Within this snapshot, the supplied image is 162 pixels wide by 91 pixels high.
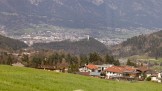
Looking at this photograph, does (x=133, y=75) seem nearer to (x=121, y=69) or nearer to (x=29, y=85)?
(x=121, y=69)

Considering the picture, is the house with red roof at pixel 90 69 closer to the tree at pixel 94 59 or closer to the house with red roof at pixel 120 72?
the house with red roof at pixel 120 72

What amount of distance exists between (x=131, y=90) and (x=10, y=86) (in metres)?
18.1

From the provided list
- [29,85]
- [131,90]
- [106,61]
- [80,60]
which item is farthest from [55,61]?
[29,85]

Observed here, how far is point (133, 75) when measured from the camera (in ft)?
427

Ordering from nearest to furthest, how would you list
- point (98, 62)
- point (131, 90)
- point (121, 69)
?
point (131, 90), point (121, 69), point (98, 62)

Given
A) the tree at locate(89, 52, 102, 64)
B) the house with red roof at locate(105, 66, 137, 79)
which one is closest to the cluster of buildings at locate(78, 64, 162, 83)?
the house with red roof at locate(105, 66, 137, 79)

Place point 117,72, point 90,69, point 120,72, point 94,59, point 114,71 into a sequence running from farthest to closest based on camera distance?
1. point 94,59
2. point 90,69
3. point 117,72
4. point 114,71
5. point 120,72

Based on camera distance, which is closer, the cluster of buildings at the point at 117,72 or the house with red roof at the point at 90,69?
the cluster of buildings at the point at 117,72

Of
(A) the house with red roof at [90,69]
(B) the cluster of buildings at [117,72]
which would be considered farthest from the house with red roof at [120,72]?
(A) the house with red roof at [90,69]

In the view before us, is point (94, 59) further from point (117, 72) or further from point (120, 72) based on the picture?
point (120, 72)

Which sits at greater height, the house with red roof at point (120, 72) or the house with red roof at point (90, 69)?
the house with red roof at point (90, 69)

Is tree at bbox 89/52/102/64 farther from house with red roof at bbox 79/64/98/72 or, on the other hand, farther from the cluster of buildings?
house with red roof at bbox 79/64/98/72

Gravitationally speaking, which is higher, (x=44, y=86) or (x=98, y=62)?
(x=98, y=62)

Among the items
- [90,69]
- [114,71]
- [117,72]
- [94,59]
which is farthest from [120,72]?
[94,59]
